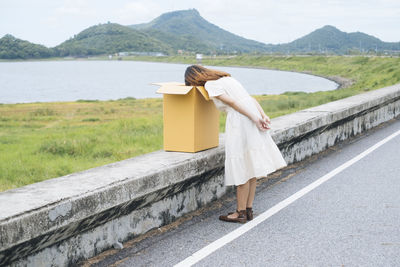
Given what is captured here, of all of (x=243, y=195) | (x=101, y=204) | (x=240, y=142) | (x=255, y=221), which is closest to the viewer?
(x=101, y=204)

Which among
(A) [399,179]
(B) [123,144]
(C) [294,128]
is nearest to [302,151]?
(C) [294,128]

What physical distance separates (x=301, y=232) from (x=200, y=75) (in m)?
1.82

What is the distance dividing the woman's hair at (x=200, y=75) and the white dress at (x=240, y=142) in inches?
3.1

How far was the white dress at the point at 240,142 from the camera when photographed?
16.8ft

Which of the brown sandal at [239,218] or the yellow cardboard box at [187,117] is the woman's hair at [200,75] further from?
the brown sandal at [239,218]

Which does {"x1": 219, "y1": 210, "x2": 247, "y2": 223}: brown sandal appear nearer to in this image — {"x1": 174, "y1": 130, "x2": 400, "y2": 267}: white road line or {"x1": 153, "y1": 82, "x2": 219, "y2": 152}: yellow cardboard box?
{"x1": 174, "y1": 130, "x2": 400, "y2": 267}: white road line

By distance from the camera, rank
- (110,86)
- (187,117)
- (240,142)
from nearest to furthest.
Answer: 1. (240,142)
2. (187,117)
3. (110,86)

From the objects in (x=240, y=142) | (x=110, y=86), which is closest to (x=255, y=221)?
(x=240, y=142)

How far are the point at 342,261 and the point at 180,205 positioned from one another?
5.76 ft

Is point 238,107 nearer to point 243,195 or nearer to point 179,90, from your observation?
point 179,90

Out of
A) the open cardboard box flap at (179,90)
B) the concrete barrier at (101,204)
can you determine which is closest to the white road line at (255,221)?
the concrete barrier at (101,204)

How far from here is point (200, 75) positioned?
5.30 m

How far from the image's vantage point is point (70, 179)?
14.7 ft

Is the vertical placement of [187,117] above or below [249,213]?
above
